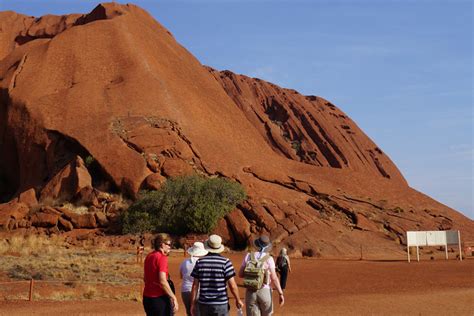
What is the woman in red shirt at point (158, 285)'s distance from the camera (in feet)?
26.4

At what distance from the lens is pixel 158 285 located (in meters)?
8.06

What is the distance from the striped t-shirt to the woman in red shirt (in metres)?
0.68

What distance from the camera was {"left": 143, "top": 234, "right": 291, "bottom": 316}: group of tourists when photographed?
749cm

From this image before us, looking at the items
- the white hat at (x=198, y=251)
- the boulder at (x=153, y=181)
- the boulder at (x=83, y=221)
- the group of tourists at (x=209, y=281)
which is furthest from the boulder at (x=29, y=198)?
the white hat at (x=198, y=251)

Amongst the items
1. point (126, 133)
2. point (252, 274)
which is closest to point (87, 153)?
point (126, 133)

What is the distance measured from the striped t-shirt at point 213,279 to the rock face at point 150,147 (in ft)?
95.1

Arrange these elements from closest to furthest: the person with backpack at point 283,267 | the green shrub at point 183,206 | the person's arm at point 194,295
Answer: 1. the person's arm at point 194,295
2. the person with backpack at point 283,267
3. the green shrub at point 183,206

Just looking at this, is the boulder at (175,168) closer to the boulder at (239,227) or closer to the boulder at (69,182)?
the boulder at (69,182)

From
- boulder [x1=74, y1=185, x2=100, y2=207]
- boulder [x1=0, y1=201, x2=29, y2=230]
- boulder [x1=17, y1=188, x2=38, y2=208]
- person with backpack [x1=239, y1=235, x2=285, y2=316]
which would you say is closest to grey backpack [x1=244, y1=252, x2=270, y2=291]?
person with backpack [x1=239, y1=235, x2=285, y2=316]

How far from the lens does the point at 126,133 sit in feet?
145

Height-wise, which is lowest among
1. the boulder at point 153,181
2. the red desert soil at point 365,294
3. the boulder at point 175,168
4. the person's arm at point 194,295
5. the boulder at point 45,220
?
the red desert soil at point 365,294

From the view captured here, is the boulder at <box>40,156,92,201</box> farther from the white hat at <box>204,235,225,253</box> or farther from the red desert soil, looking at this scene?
the white hat at <box>204,235,225,253</box>

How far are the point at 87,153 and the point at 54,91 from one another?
9.11 meters

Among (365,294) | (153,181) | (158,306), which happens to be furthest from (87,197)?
(158,306)
